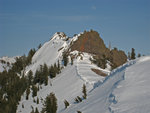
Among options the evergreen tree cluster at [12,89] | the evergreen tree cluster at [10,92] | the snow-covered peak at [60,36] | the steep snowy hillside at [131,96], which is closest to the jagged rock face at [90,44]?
the snow-covered peak at [60,36]

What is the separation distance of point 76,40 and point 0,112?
139 feet

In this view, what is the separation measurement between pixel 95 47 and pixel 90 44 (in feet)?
6.54

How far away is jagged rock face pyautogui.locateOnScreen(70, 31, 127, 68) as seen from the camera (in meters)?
67.4

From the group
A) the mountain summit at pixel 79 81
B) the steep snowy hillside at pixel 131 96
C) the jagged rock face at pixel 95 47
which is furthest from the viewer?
the jagged rock face at pixel 95 47

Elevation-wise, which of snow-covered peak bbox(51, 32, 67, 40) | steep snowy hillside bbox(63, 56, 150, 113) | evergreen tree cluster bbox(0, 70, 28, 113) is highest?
snow-covered peak bbox(51, 32, 67, 40)

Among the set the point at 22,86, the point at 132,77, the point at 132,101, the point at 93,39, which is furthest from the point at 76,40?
the point at 132,101

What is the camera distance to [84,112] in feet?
50.3

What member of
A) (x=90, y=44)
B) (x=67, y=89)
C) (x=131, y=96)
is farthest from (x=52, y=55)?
(x=131, y=96)

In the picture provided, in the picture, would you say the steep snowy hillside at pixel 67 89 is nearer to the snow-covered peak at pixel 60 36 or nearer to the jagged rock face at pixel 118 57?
the jagged rock face at pixel 118 57

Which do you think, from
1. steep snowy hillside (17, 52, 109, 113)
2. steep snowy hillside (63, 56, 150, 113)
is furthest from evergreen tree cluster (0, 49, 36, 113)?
steep snowy hillside (63, 56, 150, 113)

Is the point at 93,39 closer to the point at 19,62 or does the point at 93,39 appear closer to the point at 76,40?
the point at 76,40

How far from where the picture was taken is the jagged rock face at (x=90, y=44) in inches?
2657

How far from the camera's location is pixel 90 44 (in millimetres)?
69625

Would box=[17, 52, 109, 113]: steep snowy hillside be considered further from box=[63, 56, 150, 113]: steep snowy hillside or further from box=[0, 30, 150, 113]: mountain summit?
box=[63, 56, 150, 113]: steep snowy hillside
